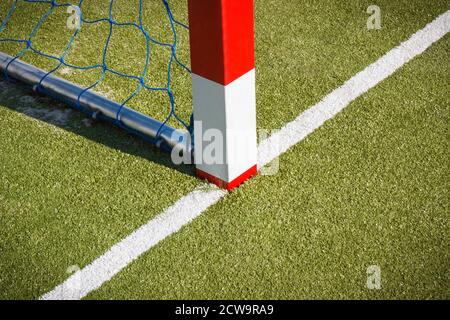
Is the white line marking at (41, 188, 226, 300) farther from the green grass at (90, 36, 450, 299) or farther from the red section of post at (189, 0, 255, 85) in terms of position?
the red section of post at (189, 0, 255, 85)

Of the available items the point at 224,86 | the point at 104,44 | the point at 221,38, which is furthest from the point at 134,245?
the point at 104,44

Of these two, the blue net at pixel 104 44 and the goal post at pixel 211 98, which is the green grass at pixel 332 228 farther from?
the blue net at pixel 104 44

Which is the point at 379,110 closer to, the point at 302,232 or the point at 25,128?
the point at 302,232

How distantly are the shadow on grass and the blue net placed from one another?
97 millimetres

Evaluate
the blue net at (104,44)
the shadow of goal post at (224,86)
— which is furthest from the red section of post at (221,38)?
the blue net at (104,44)

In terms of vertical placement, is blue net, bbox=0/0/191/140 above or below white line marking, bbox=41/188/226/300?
above

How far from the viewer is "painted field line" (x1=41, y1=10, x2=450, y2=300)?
3.04 metres

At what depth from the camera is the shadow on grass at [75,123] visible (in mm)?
3654

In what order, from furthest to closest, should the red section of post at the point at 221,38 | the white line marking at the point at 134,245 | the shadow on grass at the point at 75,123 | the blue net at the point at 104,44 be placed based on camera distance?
the blue net at the point at 104,44
the shadow on grass at the point at 75,123
the white line marking at the point at 134,245
the red section of post at the point at 221,38

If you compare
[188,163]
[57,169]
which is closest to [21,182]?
[57,169]

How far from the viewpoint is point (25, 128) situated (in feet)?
12.7

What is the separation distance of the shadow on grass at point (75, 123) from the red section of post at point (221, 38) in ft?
2.15

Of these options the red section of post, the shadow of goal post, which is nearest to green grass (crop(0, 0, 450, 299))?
the shadow of goal post

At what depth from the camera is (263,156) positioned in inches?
142
